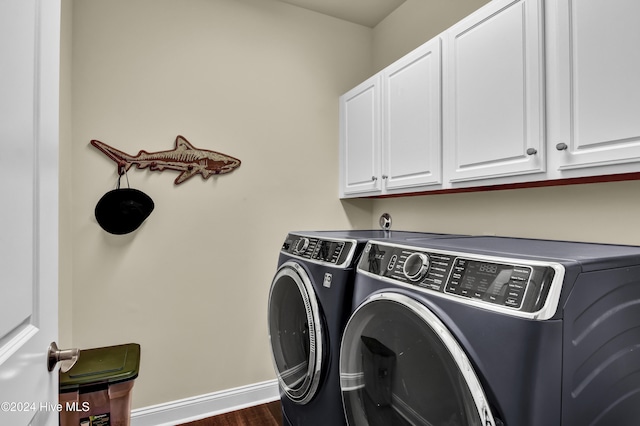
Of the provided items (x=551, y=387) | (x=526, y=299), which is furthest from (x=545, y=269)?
(x=551, y=387)

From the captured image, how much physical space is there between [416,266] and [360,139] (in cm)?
150

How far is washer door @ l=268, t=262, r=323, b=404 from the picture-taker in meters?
1.52

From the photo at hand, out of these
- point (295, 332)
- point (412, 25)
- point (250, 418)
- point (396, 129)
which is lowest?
point (250, 418)

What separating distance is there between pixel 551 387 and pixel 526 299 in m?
0.19

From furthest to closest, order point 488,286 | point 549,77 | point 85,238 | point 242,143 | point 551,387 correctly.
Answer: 1. point 242,143
2. point 85,238
3. point 549,77
4. point 488,286
5. point 551,387

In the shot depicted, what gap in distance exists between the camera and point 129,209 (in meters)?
2.05

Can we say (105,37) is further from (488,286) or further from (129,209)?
(488,286)

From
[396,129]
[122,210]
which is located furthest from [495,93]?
[122,210]

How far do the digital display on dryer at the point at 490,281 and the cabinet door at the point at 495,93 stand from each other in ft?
2.11

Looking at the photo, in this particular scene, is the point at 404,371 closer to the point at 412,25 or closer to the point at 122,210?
the point at 122,210

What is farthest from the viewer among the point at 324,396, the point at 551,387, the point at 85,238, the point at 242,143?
the point at 242,143

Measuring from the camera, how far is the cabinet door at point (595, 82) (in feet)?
3.48

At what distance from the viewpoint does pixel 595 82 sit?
1.14 meters

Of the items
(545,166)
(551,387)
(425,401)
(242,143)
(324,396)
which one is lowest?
(324,396)
